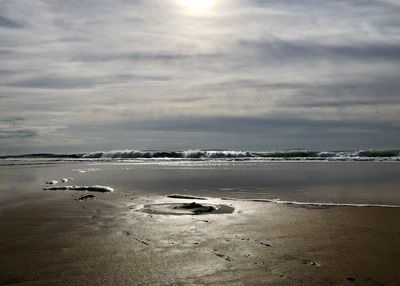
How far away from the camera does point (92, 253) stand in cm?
568

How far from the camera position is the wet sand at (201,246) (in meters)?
4.73

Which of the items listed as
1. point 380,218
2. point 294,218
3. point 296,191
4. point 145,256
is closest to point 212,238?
point 145,256

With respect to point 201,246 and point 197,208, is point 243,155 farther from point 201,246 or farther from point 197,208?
point 201,246

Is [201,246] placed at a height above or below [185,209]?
below

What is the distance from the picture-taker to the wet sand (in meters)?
4.73

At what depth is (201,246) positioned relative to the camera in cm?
600

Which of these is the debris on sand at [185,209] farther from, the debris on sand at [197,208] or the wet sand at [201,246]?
the wet sand at [201,246]

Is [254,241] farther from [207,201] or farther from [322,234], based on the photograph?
[207,201]

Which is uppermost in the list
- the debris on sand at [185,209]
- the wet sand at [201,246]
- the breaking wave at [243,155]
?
the breaking wave at [243,155]

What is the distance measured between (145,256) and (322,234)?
2806mm

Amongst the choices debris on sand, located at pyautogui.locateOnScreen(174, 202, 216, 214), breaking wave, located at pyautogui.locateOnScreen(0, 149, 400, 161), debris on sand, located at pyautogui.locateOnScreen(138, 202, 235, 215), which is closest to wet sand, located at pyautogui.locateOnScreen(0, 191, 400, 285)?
debris on sand, located at pyautogui.locateOnScreen(138, 202, 235, 215)

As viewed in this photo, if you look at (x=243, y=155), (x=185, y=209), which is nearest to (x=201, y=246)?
(x=185, y=209)

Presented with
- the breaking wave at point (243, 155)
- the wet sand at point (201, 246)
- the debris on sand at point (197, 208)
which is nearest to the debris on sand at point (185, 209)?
the debris on sand at point (197, 208)

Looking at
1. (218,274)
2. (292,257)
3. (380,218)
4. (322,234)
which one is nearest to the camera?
(218,274)
